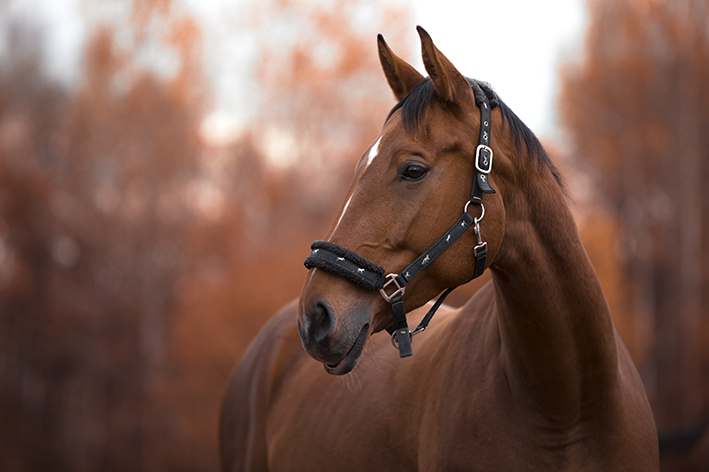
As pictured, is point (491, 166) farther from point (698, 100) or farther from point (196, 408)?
point (698, 100)

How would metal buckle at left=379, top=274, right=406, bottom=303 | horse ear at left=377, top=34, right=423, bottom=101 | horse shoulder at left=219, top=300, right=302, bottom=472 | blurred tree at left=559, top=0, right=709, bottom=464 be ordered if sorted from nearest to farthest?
metal buckle at left=379, top=274, right=406, bottom=303, horse ear at left=377, top=34, right=423, bottom=101, horse shoulder at left=219, top=300, right=302, bottom=472, blurred tree at left=559, top=0, right=709, bottom=464

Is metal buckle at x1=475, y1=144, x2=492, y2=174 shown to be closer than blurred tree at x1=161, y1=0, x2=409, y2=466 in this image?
Yes

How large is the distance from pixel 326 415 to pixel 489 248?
1818 millimetres

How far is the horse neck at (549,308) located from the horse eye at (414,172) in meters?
0.38

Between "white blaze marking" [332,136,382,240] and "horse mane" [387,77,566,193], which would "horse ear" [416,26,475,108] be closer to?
"horse mane" [387,77,566,193]

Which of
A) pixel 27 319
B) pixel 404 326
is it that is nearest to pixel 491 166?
pixel 404 326

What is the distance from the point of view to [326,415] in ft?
11.6

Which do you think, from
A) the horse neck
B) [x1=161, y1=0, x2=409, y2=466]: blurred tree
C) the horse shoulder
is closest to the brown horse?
the horse neck

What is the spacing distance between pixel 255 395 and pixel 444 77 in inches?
113

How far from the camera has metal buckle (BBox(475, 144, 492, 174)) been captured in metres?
2.21

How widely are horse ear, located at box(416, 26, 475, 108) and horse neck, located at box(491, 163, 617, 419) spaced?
0.41 metres

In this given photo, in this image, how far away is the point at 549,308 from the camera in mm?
2287

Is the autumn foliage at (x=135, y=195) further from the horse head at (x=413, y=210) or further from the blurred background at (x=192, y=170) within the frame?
the horse head at (x=413, y=210)

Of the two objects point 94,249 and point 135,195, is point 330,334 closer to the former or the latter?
point 135,195
